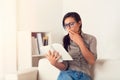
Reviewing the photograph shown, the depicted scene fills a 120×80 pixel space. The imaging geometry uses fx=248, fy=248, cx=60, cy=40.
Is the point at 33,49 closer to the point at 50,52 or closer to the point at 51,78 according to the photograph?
the point at 51,78

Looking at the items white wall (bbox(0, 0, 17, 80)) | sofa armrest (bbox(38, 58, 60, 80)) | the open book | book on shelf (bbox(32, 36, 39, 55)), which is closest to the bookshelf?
book on shelf (bbox(32, 36, 39, 55))

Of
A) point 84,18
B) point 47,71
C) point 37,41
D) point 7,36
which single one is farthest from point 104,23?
point 7,36

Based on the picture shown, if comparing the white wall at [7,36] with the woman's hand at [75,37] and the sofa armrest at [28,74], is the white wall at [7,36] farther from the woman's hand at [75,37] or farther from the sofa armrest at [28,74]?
the woman's hand at [75,37]

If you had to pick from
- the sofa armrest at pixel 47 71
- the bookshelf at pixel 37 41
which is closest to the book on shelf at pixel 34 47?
the bookshelf at pixel 37 41

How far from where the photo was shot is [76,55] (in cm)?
225

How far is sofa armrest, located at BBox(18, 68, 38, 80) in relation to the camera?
7.89 feet

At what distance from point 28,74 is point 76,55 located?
1.96 ft

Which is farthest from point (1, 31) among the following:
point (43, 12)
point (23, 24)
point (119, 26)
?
point (119, 26)

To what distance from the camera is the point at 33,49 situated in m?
3.16

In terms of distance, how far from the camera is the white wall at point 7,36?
3.02 meters

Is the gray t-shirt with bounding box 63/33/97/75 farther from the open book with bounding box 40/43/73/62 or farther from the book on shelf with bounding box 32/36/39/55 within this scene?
the book on shelf with bounding box 32/36/39/55

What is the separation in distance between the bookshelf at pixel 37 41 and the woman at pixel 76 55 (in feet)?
3.10

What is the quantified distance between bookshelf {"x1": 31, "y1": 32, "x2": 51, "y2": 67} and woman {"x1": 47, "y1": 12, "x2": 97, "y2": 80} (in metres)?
0.95

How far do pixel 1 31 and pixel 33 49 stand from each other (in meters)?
0.46
